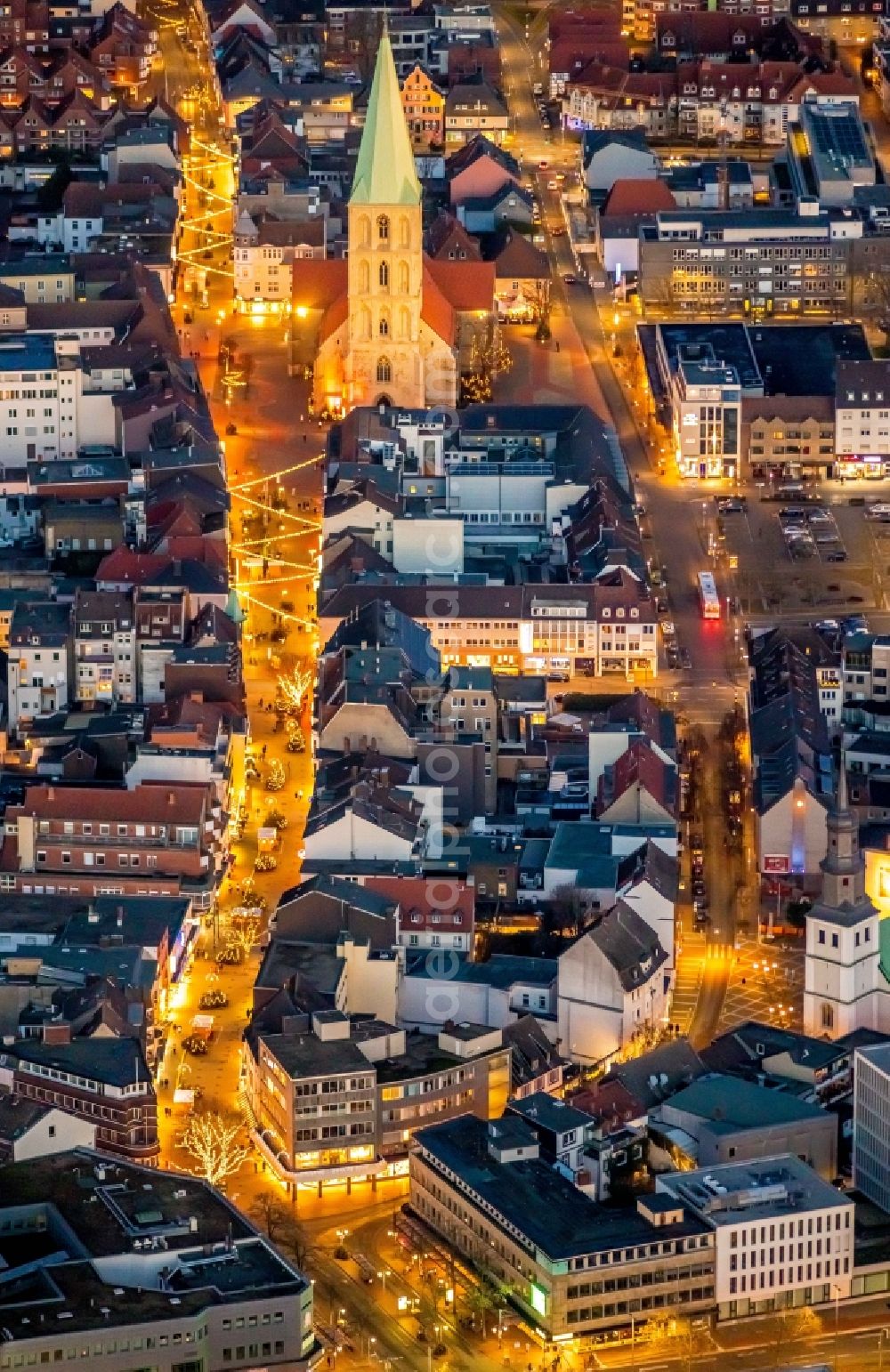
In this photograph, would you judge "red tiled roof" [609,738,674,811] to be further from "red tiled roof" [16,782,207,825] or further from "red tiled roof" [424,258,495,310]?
"red tiled roof" [424,258,495,310]

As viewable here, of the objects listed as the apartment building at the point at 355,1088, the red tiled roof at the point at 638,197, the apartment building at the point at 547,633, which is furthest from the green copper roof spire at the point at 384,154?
the apartment building at the point at 355,1088

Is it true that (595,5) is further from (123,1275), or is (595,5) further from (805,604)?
(123,1275)

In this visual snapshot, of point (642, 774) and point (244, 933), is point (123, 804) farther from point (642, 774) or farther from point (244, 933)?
point (642, 774)

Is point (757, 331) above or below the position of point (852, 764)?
above

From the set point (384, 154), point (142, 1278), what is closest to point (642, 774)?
point (142, 1278)

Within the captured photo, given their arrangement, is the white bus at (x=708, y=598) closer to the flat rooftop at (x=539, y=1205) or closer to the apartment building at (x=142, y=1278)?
the flat rooftop at (x=539, y=1205)

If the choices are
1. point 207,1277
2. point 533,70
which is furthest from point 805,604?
point 533,70

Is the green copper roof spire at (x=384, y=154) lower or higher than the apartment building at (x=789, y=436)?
higher
